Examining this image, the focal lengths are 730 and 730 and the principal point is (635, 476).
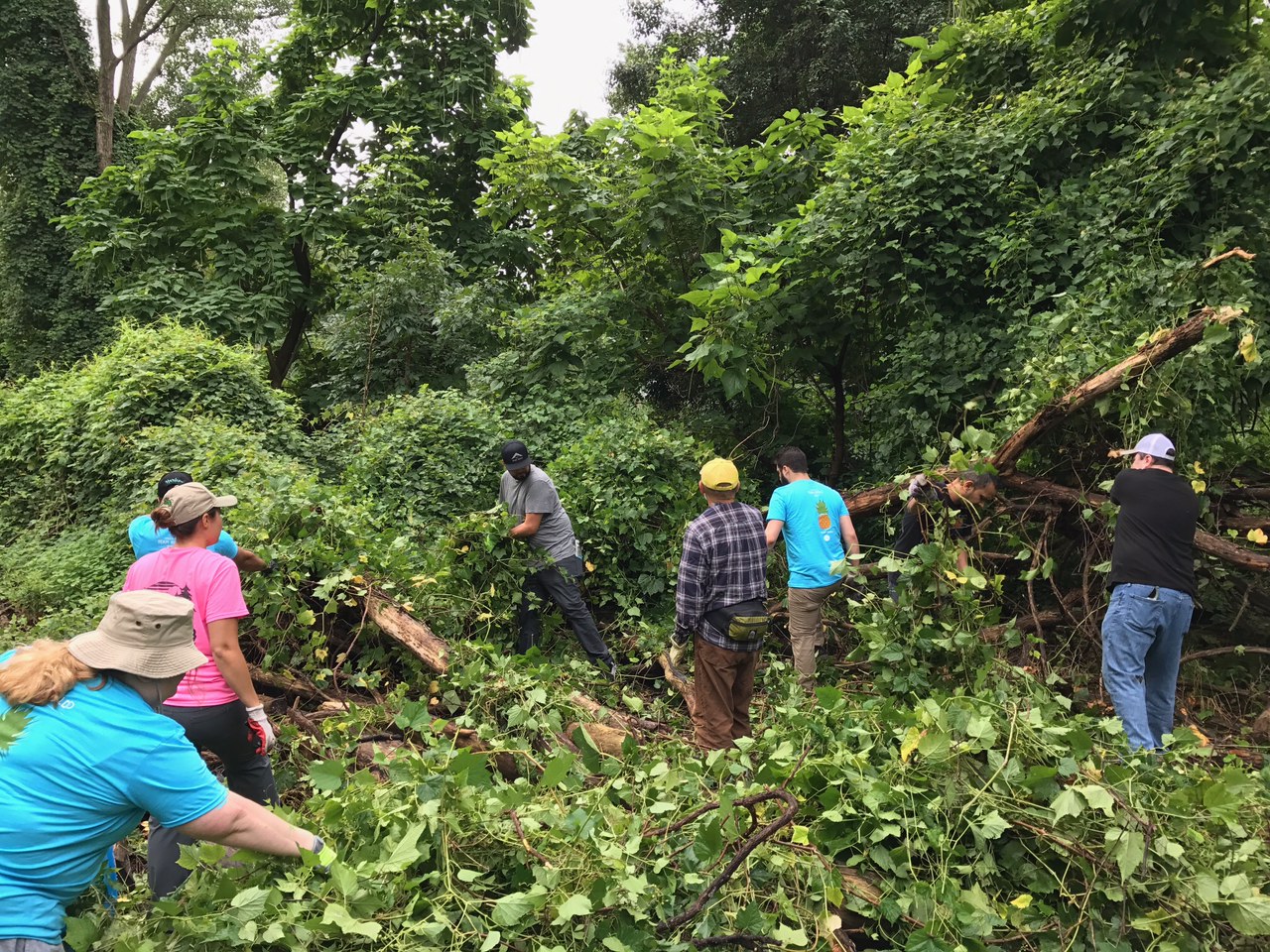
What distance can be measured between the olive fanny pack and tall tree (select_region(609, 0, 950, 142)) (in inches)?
490

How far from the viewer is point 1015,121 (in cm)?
635

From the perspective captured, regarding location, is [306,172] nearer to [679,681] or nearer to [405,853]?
[679,681]

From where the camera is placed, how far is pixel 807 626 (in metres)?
4.84

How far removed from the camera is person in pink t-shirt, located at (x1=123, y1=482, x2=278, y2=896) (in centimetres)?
285

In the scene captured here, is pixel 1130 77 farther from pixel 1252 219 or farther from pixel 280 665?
pixel 280 665

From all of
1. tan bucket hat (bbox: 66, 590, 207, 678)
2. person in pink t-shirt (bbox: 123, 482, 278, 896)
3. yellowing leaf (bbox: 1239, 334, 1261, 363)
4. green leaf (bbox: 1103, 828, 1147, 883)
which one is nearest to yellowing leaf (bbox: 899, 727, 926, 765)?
green leaf (bbox: 1103, 828, 1147, 883)

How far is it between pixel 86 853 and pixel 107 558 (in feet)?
16.8

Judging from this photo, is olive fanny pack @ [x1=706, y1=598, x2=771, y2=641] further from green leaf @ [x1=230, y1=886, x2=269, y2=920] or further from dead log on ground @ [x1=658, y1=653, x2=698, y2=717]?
green leaf @ [x1=230, y1=886, x2=269, y2=920]

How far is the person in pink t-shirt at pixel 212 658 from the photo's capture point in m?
2.85

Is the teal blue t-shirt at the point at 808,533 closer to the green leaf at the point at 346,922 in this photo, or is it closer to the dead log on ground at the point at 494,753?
the dead log on ground at the point at 494,753

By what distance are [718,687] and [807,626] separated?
1.16 m

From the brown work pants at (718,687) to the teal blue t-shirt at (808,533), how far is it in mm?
990

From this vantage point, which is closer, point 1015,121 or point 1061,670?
point 1061,670

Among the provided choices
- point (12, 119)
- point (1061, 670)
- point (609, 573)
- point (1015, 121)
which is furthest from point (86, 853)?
point (12, 119)
